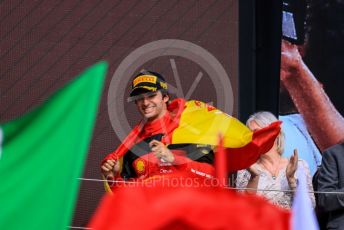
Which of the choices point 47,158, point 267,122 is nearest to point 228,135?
point 267,122

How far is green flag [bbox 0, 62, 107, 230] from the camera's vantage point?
3.39m

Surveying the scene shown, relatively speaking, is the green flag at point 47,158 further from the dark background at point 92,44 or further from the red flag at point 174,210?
the dark background at point 92,44

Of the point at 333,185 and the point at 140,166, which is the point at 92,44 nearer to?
the point at 140,166

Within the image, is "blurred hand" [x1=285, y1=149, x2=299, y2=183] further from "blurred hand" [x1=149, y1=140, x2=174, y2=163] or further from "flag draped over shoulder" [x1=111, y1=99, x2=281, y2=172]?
"blurred hand" [x1=149, y1=140, x2=174, y2=163]

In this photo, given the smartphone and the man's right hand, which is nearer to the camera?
the man's right hand

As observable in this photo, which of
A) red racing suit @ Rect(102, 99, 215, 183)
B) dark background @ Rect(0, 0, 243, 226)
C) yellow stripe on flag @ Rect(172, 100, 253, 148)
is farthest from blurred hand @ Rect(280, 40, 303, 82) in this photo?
red racing suit @ Rect(102, 99, 215, 183)

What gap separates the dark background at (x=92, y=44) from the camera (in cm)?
780

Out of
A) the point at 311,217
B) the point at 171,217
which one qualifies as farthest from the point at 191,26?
the point at 171,217

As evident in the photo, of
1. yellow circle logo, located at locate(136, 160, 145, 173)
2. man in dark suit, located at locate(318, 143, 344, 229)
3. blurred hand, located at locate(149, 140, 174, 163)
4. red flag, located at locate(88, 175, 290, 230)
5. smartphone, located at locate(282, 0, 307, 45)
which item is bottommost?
man in dark suit, located at locate(318, 143, 344, 229)

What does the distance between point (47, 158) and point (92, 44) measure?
443cm

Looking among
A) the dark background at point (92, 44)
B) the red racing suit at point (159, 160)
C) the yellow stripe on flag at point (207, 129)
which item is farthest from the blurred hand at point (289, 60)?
the red racing suit at point (159, 160)

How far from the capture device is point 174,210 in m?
2.96

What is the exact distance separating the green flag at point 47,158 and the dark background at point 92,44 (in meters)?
4.17

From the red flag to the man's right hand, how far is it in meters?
3.31
